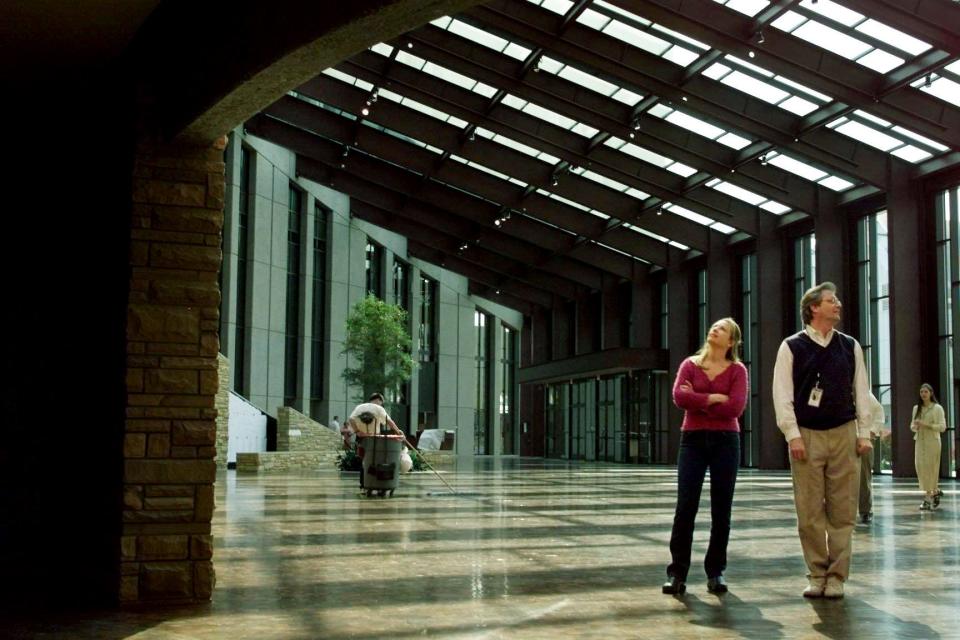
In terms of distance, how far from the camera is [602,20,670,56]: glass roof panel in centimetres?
2220

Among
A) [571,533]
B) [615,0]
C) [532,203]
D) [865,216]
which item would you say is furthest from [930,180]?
[571,533]

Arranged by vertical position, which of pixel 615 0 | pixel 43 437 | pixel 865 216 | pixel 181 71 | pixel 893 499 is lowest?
pixel 893 499

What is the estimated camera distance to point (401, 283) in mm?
49375

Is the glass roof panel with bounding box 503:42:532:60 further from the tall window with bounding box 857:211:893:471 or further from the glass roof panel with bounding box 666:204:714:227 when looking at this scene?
the glass roof panel with bounding box 666:204:714:227

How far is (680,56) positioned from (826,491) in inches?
709

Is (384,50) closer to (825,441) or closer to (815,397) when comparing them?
(815,397)

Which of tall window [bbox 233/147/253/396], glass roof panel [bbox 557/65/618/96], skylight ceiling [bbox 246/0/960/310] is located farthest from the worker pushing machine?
tall window [bbox 233/147/253/396]

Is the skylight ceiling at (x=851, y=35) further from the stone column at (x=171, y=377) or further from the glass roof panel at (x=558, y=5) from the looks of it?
the stone column at (x=171, y=377)

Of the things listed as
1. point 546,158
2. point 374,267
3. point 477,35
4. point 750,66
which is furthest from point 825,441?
point 374,267

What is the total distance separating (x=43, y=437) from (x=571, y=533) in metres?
5.07

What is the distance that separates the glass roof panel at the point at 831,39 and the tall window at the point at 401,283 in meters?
29.7

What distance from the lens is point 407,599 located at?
6.00 meters

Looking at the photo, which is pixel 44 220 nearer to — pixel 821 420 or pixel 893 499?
pixel 821 420

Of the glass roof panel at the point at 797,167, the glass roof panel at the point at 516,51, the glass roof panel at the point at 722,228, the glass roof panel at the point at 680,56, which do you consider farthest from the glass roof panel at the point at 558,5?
Answer: the glass roof panel at the point at 722,228
